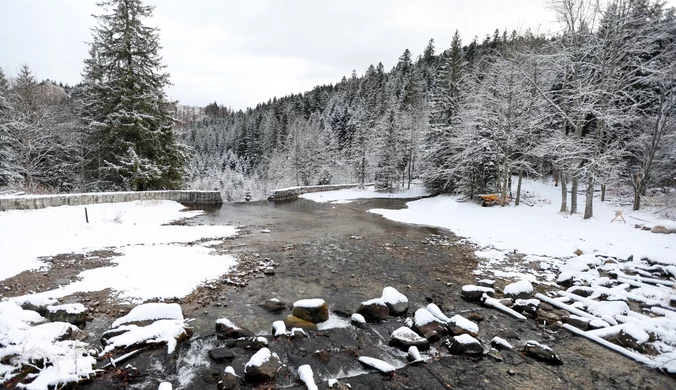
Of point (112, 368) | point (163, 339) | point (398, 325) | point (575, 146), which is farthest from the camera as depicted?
point (575, 146)

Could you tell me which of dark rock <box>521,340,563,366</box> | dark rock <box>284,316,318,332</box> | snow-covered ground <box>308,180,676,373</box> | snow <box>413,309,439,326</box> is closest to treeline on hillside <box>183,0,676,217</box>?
snow-covered ground <box>308,180,676,373</box>

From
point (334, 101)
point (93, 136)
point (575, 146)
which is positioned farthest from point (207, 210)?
point (334, 101)

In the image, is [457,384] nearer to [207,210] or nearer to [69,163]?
[207,210]

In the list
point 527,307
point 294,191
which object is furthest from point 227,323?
point 294,191

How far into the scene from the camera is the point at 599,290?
262 inches

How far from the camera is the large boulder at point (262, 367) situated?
3721 mm

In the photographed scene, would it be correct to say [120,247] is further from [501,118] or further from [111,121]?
[501,118]

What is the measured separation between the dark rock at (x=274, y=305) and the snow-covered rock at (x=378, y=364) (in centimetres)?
208

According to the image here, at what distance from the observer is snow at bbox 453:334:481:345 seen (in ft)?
14.8

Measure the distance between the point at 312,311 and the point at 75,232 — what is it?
10.2 meters

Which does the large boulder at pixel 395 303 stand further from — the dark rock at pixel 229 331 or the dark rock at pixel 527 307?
the dark rock at pixel 229 331

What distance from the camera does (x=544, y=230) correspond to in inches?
483

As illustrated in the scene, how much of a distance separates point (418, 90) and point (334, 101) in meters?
29.2

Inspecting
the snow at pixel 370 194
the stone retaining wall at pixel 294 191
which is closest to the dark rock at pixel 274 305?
the stone retaining wall at pixel 294 191
